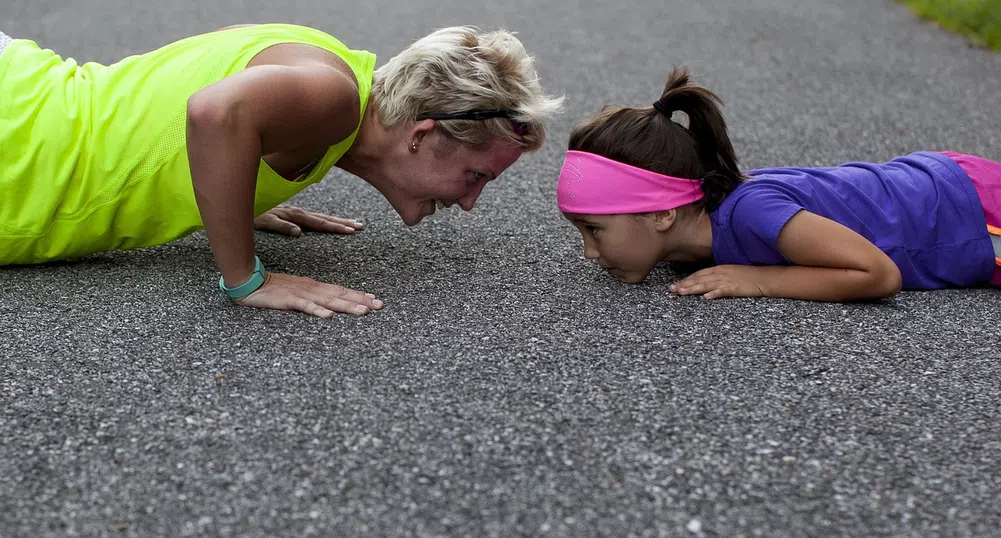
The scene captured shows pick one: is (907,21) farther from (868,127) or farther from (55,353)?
(55,353)

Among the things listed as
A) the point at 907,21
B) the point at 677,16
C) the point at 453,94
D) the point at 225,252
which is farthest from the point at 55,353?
the point at 907,21

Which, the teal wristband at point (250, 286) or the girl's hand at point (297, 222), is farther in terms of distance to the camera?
the girl's hand at point (297, 222)

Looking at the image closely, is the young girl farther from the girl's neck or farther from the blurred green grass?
the blurred green grass

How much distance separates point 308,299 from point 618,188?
87 cm

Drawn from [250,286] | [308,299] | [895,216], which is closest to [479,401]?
[308,299]

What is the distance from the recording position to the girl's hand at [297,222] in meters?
3.33

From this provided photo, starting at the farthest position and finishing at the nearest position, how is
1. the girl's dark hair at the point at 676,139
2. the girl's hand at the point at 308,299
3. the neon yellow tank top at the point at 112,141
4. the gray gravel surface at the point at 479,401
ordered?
the girl's dark hair at the point at 676,139 < the neon yellow tank top at the point at 112,141 < the girl's hand at the point at 308,299 < the gray gravel surface at the point at 479,401

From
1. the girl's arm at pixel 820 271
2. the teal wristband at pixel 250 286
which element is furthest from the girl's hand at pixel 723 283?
the teal wristband at pixel 250 286

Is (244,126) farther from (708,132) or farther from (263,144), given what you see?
(708,132)

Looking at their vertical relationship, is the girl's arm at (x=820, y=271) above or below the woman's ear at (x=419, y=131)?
below

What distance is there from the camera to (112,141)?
2.68 meters

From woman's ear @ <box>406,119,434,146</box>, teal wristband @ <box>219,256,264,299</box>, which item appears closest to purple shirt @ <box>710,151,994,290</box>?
woman's ear @ <box>406,119,434,146</box>

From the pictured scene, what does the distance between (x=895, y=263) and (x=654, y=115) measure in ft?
2.53

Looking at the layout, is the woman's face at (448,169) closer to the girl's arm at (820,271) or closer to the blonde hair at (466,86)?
the blonde hair at (466,86)
